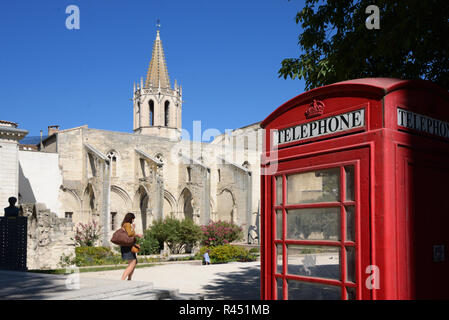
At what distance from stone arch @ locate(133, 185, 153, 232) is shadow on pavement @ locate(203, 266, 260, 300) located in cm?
2313

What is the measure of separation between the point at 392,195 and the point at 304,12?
639 cm

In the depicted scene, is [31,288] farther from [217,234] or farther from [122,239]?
[217,234]

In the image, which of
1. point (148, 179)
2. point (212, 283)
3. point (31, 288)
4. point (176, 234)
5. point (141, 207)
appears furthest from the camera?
point (141, 207)

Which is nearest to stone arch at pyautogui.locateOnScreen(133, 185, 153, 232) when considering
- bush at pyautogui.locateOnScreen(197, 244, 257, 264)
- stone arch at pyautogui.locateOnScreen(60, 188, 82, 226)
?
stone arch at pyautogui.locateOnScreen(60, 188, 82, 226)

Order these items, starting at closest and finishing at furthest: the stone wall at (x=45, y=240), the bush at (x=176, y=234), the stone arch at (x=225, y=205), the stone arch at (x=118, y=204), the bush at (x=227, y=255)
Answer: the stone wall at (x=45, y=240) < the bush at (x=227, y=255) < the bush at (x=176, y=234) < the stone arch at (x=118, y=204) < the stone arch at (x=225, y=205)

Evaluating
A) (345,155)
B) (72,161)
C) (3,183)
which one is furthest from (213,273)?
(72,161)

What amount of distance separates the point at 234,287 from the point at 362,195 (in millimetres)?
7273

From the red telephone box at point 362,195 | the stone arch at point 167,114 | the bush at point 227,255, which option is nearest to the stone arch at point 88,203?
the bush at point 227,255

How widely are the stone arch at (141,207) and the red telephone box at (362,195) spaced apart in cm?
3135

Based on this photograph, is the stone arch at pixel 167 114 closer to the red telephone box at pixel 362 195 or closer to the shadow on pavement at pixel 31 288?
the shadow on pavement at pixel 31 288

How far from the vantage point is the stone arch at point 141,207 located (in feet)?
118

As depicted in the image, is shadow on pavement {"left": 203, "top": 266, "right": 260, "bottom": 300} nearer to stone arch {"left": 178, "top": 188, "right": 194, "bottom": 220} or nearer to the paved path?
the paved path

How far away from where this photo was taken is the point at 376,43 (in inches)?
276

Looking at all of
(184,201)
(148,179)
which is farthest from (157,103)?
(148,179)
